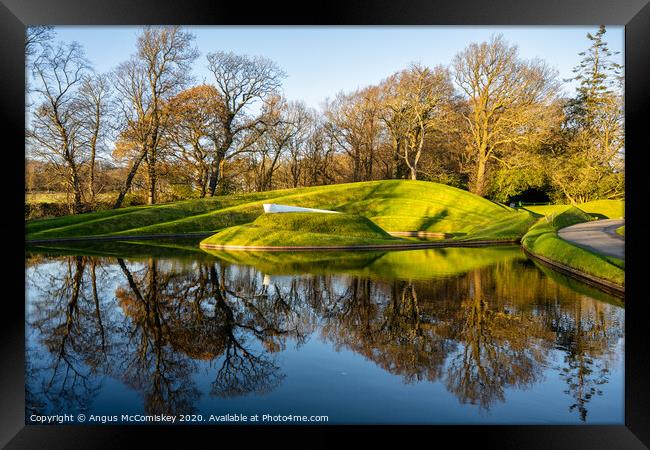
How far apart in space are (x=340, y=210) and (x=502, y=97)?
18.2 m

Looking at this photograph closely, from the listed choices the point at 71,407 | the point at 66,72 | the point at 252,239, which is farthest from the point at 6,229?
the point at 66,72

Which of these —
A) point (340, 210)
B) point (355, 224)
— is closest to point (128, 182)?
point (340, 210)

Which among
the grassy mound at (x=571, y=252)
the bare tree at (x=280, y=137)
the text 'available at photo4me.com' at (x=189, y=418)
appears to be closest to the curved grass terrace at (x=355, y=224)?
the grassy mound at (x=571, y=252)

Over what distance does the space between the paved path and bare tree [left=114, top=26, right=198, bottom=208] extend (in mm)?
30699

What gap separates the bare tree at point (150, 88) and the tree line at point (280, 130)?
106 mm

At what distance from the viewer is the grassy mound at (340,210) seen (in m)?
32.2

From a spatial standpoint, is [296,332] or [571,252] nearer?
[296,332]

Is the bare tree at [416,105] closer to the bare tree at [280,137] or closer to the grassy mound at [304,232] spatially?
the bare tree at [280,137]

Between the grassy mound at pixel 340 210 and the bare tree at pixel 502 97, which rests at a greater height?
the bare tree at pixel 502 97

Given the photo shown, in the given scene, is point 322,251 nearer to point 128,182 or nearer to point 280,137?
point 128,182

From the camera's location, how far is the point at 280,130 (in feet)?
173

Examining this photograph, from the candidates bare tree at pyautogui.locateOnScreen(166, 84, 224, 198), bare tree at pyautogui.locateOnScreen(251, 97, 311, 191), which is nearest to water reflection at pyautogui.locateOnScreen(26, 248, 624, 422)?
bare tree at pyautogui.locateOnScreen(166, 84, 224, 198)

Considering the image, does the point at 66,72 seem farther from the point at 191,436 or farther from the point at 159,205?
the point at 191,436
